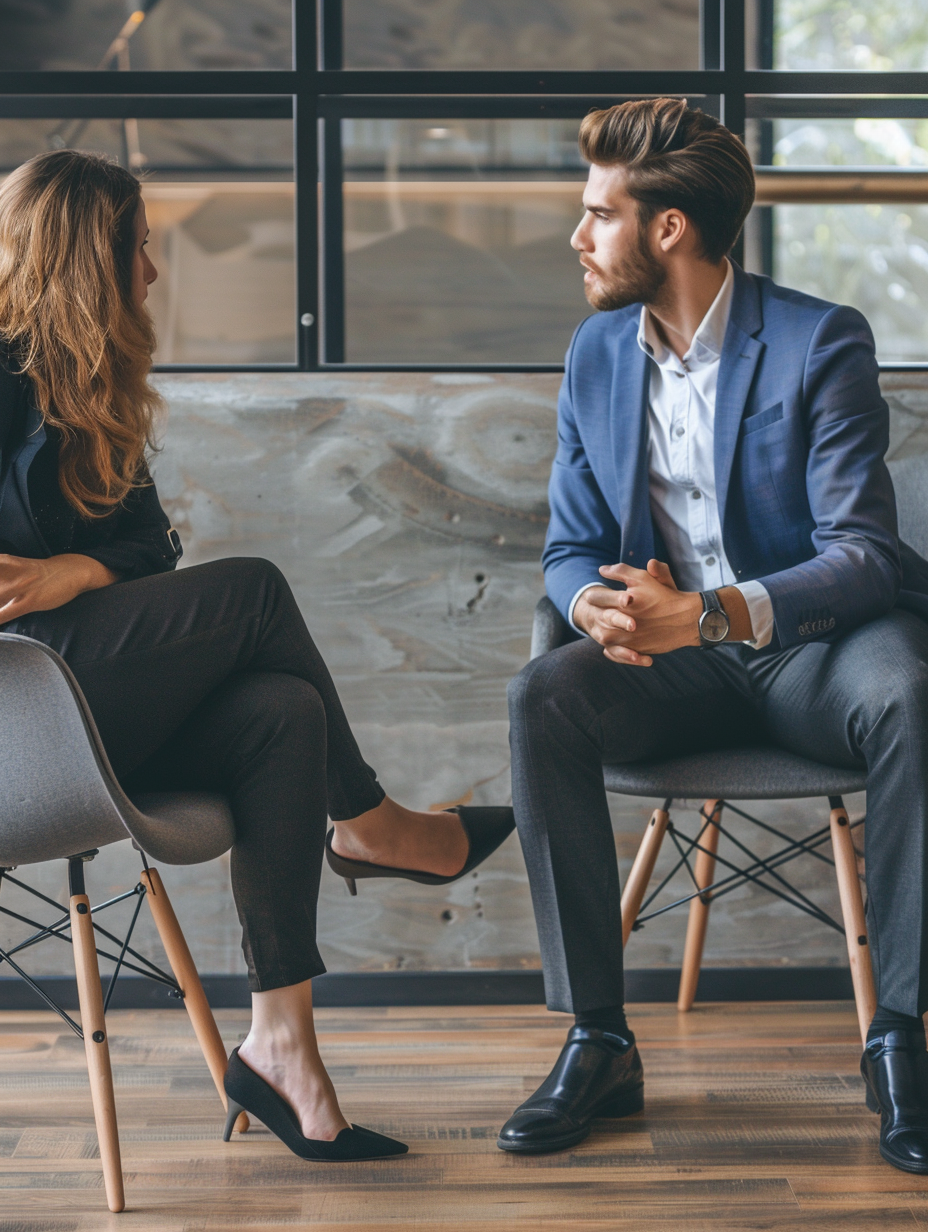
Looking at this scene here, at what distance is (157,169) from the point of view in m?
2.32

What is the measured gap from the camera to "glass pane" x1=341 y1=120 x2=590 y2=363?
230cm

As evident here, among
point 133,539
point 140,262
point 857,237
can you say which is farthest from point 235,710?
point 857,237

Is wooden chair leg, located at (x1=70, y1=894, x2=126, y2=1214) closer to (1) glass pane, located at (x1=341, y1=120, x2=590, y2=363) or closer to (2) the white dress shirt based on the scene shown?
(2) the white dress shirt

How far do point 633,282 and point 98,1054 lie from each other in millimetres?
1362

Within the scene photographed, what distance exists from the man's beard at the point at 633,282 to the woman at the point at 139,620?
0.72 meters

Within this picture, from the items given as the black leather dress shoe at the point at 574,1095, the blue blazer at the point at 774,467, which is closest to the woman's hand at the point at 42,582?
the blue blazer at the point at 774,467

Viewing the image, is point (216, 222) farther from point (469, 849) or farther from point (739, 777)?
point (739, 777)

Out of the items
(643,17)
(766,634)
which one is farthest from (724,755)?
(643,17)

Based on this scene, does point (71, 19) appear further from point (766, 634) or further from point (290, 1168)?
point (290, 1168)

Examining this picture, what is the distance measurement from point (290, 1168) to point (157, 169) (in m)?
1.94

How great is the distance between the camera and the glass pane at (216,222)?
7.51 feet

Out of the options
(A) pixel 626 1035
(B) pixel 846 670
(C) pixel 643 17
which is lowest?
(A) pixel 626 1035

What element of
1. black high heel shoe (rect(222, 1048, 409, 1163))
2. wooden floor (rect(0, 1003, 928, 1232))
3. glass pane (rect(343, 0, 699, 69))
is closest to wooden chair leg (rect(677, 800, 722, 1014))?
wooden floor (rect(0, 1003, 928, 1232))

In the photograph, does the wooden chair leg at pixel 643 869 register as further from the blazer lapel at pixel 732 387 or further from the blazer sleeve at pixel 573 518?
the blazer lapel at pixel 732 387
